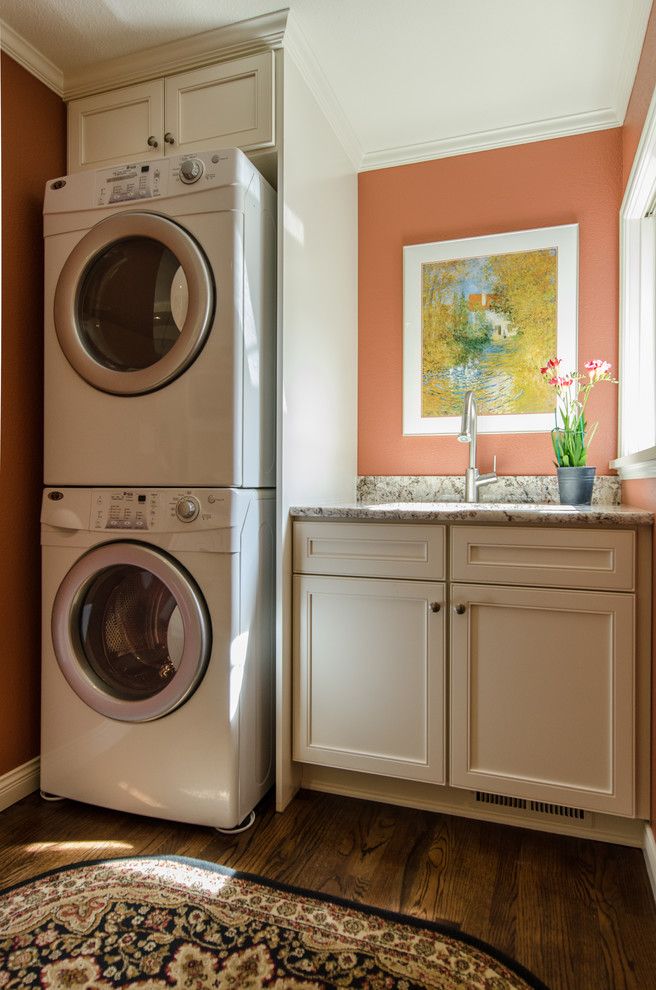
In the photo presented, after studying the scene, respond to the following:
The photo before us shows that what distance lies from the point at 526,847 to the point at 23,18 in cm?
283

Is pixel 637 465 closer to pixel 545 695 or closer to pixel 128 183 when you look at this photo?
pixel 545 695

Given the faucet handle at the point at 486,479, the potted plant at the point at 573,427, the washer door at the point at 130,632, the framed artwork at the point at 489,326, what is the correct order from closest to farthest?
the washer door at the point at 130,632
the potted plant at the point at 573,427
the faucet handle at the point at 486,479
the framed artwork at the point at 489,326

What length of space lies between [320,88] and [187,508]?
1.57 m

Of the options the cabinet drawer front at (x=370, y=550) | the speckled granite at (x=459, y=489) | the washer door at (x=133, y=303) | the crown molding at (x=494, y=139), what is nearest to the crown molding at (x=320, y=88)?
the crown molding at (x=494, y=139)

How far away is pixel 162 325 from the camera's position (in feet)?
5.90

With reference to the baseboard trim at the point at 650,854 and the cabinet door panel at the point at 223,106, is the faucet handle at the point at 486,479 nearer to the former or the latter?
the baseboard trim at the point at 650,854

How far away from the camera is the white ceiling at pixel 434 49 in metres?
1.82

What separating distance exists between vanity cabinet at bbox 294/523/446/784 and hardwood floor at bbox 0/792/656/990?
17 centimetres

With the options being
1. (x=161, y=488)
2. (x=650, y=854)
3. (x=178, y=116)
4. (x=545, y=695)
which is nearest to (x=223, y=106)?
(x=178, y=116)

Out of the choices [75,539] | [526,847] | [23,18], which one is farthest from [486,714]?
[23,18]

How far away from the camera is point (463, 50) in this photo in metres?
2.01

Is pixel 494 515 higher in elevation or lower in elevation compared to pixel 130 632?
higher

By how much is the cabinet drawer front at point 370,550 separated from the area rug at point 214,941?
85 cm

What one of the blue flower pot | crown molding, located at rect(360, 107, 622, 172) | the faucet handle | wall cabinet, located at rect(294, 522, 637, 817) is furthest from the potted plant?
crown molding, located at rect(360, 107, 622, 172)
